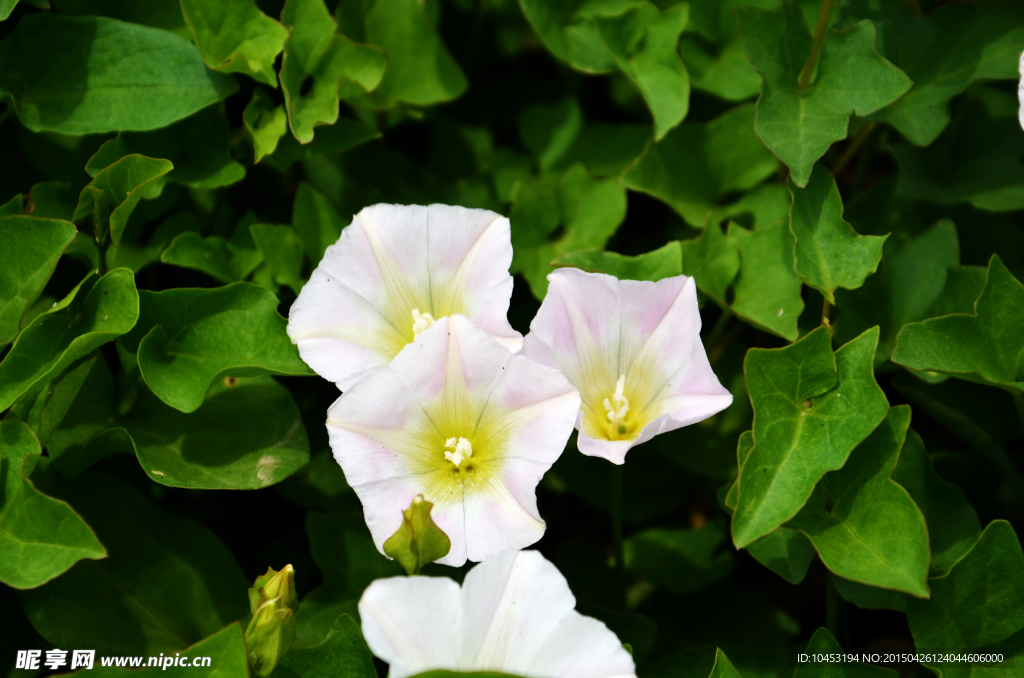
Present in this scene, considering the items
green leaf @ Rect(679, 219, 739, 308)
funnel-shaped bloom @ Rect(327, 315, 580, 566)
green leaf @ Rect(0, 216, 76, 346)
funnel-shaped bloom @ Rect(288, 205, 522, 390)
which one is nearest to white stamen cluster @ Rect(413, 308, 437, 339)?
funnel-shaped bloom @ Rect(288, 205, 522, 390)

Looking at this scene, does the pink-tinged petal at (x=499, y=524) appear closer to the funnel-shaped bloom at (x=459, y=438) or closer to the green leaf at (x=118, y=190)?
the funnel-shaped bloom at (x=459, y=438)

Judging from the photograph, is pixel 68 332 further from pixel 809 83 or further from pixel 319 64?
pixel 809 83

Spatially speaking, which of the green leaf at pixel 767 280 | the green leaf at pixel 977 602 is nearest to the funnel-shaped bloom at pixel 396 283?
the green leaf at pixel 767 280

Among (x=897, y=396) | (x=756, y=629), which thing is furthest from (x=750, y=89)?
(x=756, y=629)

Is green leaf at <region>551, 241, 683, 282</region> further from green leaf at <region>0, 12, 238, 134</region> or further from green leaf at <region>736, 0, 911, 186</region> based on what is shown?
green leaf at <region>0, 12, 238, 134</region>

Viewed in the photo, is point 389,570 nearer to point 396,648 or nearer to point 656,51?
point 396,648

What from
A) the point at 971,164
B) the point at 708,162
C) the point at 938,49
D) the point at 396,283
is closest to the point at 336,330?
the point at 396,283
